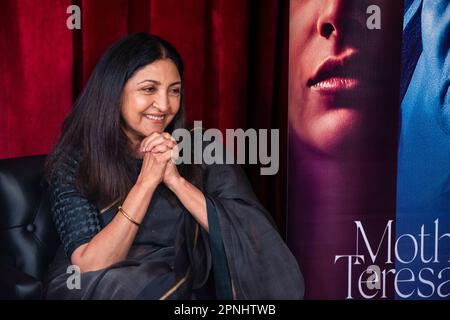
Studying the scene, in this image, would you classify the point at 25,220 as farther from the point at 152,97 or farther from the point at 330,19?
the point at 330,19

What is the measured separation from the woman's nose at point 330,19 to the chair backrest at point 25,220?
0.97m

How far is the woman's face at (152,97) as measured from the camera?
153cm

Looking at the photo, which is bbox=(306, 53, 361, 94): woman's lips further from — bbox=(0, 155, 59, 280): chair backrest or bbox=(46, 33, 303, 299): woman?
bbox=(0, 155, 59, 280): chair backrest

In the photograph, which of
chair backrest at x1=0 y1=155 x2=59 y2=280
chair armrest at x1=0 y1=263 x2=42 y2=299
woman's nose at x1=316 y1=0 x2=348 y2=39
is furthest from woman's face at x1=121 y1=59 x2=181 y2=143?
woman's nose at x1=316 y1=0 x2=348 y2=39

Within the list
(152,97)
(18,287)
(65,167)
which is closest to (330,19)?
(152,97)

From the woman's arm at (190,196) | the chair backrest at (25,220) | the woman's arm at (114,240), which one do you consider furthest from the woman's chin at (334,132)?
the chair backrest at (25,220)

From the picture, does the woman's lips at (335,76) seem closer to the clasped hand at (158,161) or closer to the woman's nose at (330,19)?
the woman's nose at (330,19)

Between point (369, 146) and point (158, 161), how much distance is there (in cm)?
83

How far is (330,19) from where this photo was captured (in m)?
1.95
